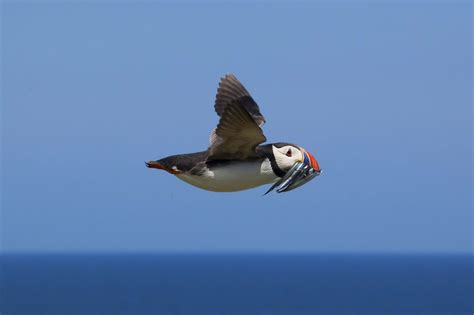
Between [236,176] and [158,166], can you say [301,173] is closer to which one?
[236,176]

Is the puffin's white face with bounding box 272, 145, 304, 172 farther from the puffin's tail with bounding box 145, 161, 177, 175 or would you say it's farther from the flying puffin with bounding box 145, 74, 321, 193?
the puffin's tail with bounding box 145, 161, 177, 175

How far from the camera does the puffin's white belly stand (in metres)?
12.6

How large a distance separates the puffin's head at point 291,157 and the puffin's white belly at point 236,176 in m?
0.14

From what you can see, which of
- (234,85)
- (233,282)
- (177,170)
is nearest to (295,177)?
(177,170)

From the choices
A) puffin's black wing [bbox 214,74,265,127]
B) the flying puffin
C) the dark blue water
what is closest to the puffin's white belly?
the flying puffin

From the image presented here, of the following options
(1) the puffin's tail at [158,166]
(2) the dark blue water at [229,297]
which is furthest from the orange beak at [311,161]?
(2) the dark blue water at [229,297]

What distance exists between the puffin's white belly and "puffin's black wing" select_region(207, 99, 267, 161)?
0.42 ft

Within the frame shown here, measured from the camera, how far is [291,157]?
12656 mm

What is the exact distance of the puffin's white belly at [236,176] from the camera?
12.6 m

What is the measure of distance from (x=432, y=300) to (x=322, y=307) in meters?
11.3

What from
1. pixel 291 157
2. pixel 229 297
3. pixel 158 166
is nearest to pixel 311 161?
pixel 291 157

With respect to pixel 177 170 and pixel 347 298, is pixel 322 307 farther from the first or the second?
pixel 177 170

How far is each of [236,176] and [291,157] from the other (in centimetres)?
66

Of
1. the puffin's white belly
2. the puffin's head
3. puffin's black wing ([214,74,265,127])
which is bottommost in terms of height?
the puffin's white belly
